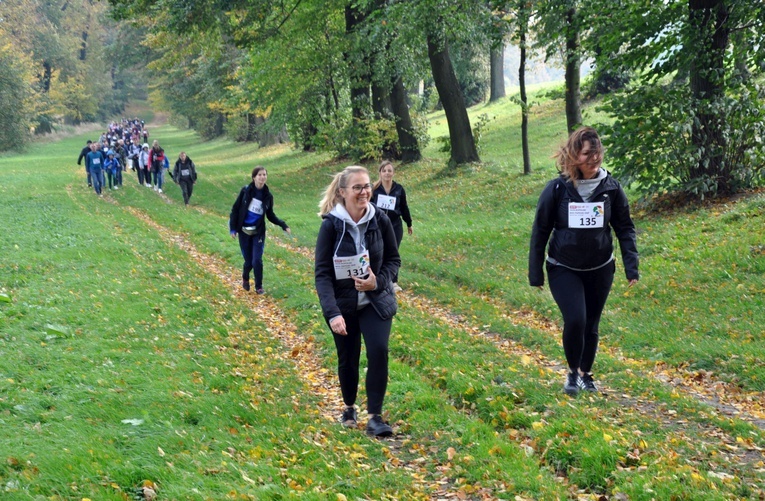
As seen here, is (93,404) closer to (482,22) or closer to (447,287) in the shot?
(447,287)

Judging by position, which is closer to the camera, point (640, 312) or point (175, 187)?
point (640, 312)

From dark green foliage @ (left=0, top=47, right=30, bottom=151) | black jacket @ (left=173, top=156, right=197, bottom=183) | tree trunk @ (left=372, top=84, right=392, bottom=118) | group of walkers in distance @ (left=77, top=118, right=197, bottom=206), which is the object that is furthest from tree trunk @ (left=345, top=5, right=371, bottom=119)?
dark green foliage @ (left=0, top=47, right=30, bottom=151)

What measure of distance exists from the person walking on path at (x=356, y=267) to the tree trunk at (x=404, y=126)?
78.3ft

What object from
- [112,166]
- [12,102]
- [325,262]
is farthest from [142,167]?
[325,262]

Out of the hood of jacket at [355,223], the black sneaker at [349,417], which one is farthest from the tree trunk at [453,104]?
the hood of jacket at [355,223]

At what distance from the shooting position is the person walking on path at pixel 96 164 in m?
27.1

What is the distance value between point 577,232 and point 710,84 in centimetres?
963

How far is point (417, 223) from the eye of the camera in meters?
19.4

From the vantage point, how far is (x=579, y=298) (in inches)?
253

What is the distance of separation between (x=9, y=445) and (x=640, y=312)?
7726 mm

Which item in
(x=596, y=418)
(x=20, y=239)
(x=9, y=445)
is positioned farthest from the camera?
(x=20, y=239)

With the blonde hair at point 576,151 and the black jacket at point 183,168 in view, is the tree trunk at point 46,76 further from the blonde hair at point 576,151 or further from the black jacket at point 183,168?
the blonde hair at point 576,151

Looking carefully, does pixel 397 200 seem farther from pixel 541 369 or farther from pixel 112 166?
pixel 112 166

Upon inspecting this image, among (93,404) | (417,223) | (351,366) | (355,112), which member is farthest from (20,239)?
(355,112)
